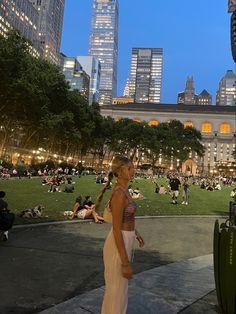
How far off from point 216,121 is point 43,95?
131 meters

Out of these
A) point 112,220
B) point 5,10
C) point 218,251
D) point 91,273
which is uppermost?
point 5,10

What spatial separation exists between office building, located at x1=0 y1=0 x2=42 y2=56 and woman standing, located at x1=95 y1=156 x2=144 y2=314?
12709cm

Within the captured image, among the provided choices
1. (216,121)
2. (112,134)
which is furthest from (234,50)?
(216,121)

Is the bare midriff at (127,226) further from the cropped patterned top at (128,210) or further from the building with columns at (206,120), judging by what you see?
the building with columns at (206,120)

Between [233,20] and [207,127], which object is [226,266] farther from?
[207,127]

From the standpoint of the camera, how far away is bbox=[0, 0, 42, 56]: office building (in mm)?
136750

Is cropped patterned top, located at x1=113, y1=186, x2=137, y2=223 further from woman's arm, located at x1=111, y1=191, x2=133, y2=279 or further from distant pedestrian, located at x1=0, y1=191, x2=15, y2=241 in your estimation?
distant pedestrian, located at x1=0, y1=191, x2=15, y2=241

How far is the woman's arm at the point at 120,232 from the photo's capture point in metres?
4.48

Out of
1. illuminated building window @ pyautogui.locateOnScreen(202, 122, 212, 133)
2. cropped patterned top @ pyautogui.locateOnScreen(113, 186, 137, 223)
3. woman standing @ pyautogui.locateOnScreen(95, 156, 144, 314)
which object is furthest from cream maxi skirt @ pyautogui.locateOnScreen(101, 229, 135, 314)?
illuminated building window @ pyautogui.locateOnScreen(202, 122, 212, 133)

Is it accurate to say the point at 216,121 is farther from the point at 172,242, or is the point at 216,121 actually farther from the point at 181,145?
the point at 172,242

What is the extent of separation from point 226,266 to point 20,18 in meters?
162

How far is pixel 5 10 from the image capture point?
138375 millimetres

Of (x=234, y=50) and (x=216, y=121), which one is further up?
(x=216, y=121)

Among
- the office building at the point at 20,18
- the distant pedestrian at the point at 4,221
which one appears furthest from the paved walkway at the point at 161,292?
the office building at the point at 20,18
